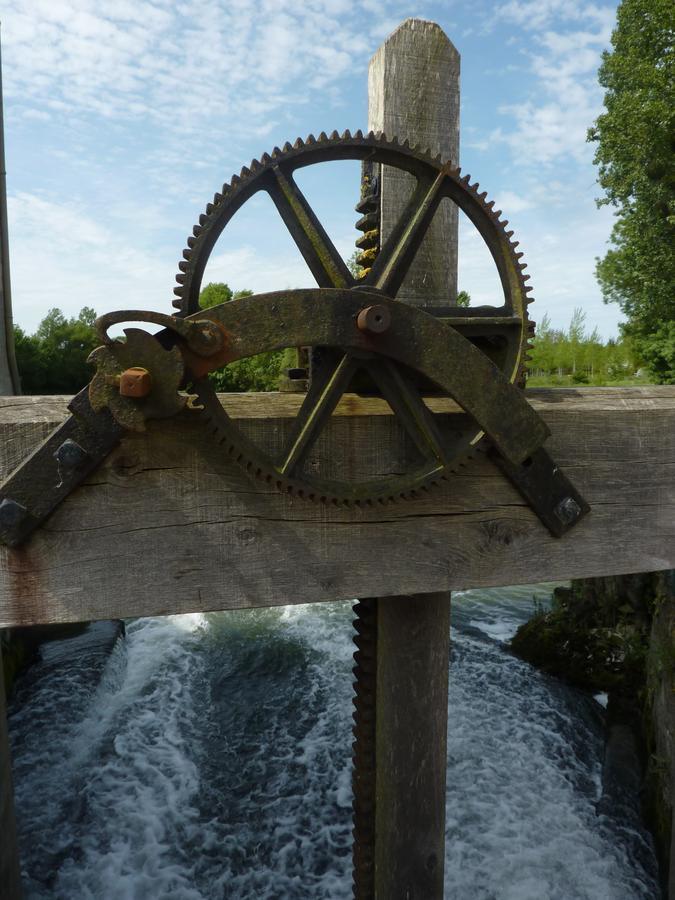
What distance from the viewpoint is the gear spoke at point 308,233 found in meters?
1.70

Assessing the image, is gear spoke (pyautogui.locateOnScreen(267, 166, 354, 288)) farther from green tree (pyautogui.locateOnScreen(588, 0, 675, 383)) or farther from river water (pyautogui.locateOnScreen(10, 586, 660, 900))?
green tree (pyautogui.locateOnScreen(588, 0, 675, 383))

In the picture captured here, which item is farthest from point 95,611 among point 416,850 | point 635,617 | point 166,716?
point 635,617

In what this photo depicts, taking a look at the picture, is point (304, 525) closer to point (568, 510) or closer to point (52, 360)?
point (568, 510)

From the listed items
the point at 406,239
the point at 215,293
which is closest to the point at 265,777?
the point at 406,239

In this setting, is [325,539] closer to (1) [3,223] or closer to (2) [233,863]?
(2) [233,863]

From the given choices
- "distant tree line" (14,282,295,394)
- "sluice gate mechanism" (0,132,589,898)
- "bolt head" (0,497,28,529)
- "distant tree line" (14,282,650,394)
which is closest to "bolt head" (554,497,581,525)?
Answer: "sluice gate mechanism" (0,132,589,898)

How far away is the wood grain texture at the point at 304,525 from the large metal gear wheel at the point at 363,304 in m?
0.12

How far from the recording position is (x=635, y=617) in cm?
828

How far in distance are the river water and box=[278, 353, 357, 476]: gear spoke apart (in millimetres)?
3972

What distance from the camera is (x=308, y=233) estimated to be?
1.72m

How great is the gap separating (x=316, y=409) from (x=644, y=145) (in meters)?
19.4

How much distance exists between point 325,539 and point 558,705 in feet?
21.5

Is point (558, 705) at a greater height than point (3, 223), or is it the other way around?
point (3, 223)

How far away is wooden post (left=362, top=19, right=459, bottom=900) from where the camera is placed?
2.10 meters
